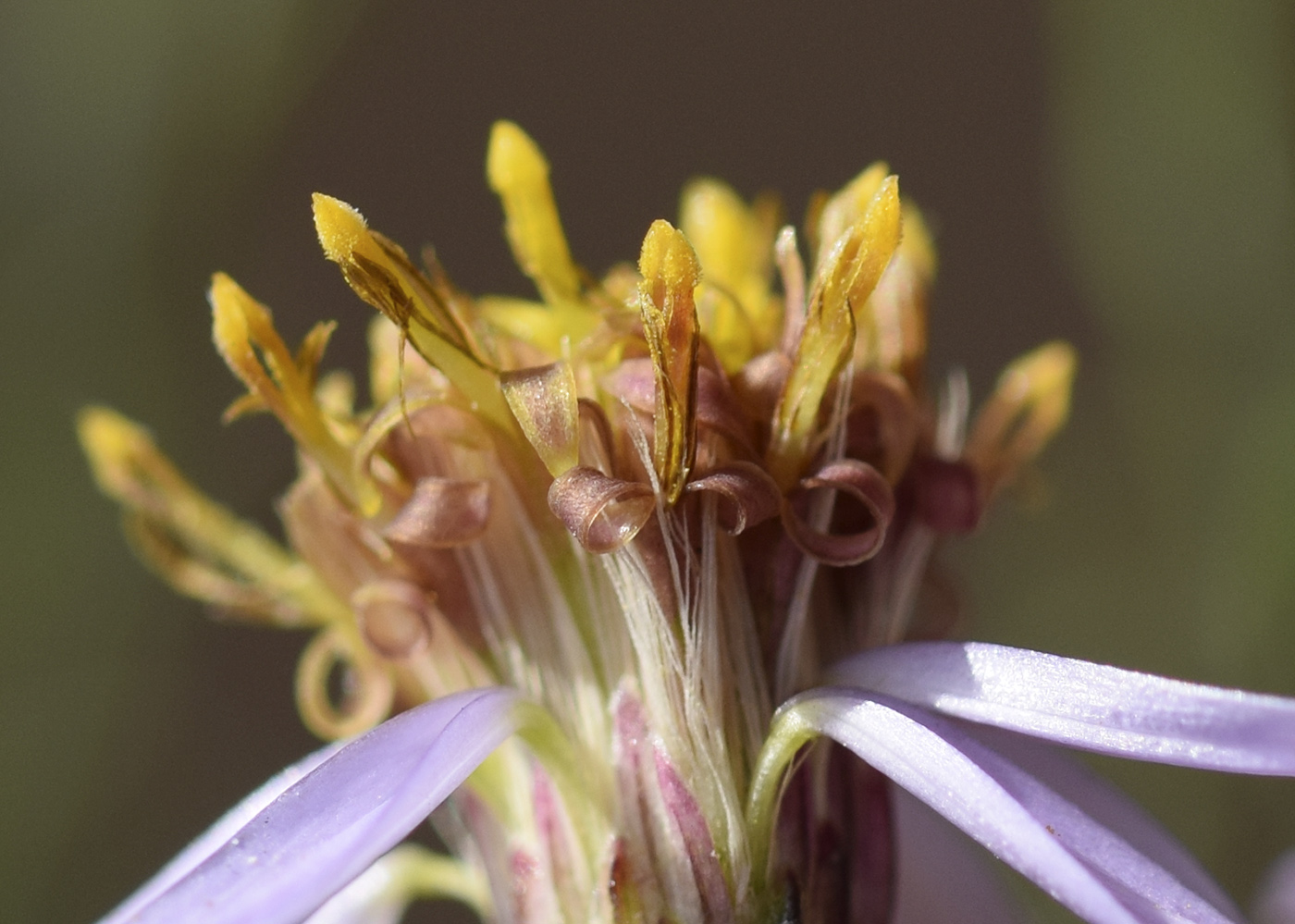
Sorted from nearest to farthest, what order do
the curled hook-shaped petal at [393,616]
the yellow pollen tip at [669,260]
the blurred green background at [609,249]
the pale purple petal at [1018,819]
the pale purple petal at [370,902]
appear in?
the pale purple petal at [1018,819] → the yellow pollen tip at [669,260] → the curled hook-shaped petal at [393,616] → the pale purple petal at [370,902] → the blurred green background at [609,249]

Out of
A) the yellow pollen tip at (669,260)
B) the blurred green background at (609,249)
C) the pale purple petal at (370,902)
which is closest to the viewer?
the yellow pollen tip at (669,260)

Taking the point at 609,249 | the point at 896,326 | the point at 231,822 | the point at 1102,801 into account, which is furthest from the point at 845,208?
the point at 609,249

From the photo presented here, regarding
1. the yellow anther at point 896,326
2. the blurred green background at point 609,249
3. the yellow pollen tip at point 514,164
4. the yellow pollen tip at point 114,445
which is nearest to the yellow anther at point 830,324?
the yellow anther at point 896,326

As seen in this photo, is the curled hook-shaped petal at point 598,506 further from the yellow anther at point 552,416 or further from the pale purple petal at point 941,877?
the pale purple petal at point 941,877

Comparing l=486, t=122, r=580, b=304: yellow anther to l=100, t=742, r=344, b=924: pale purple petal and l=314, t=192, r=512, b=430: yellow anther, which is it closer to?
l=314, t=192, r=512, b=430: yellow anther

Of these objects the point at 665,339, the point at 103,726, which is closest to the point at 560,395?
the point at 665,339

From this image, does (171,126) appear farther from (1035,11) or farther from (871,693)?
(871,693)

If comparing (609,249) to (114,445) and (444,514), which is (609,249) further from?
(444,514)
